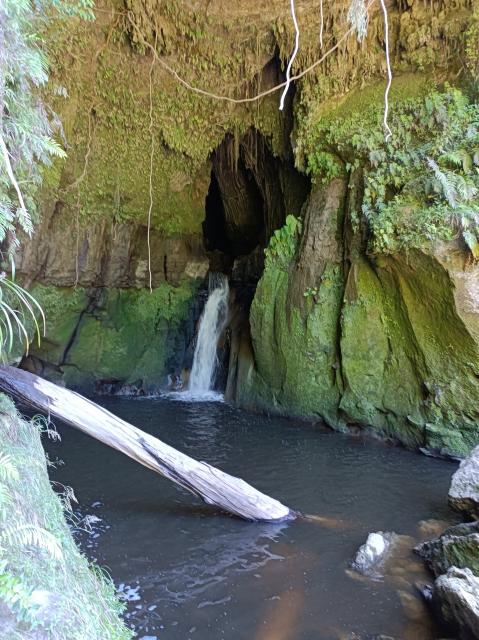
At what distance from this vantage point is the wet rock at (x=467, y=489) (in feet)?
15.0

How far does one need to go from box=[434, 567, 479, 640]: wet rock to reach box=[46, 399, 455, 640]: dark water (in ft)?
0.72

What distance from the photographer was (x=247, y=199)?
14961 millimetres

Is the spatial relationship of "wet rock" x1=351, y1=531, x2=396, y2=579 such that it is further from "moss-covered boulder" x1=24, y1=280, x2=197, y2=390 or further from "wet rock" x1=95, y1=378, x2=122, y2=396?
"wet rock" x1=95, y1=378, x2=122, y2=396

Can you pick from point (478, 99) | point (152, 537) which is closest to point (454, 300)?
point (478, 99)

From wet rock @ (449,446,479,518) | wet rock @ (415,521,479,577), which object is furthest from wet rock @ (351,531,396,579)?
wet rock @ (449,446,479,518)

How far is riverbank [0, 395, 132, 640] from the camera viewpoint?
1636mm

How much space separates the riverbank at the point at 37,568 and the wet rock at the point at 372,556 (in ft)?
6.77

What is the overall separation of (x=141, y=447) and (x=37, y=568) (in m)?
2.42

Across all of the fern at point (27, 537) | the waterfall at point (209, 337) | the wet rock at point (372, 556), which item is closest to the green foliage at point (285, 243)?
the waterfall at point (209, 337)

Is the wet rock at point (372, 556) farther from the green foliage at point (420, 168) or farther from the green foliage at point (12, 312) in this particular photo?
the green foliage at point (420, 168)

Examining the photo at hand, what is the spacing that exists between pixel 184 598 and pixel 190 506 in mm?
1494

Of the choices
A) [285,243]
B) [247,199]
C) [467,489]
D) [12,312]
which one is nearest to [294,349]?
[285,243]

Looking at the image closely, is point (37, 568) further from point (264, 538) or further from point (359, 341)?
point (359, 341)

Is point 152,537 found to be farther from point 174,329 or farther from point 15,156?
point 174,329
